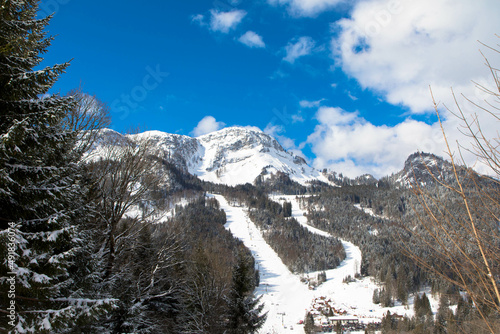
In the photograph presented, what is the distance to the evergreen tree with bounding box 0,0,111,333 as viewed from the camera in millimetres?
3164

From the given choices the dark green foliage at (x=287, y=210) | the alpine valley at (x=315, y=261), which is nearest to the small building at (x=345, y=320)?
the alpine valley at (x=315, y=261)

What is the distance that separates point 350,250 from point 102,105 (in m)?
136

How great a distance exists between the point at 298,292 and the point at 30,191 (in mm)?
95076

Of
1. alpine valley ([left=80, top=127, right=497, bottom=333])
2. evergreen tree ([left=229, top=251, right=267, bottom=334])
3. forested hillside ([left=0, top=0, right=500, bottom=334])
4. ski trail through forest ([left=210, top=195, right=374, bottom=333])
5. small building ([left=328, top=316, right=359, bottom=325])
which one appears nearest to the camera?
forested hillside ([left=0, top=0, right=500, bottom=334])

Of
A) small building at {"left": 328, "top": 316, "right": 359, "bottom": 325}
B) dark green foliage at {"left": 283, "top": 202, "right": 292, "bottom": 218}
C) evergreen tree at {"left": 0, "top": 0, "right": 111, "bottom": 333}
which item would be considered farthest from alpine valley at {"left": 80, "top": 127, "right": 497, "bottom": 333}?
evergreen tree at {"left": 0, "top": 0, "right": 111, "bottom": 333}

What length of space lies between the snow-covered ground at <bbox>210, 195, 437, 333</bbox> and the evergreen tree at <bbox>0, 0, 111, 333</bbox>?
186ft

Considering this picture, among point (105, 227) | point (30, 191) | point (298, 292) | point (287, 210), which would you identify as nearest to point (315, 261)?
point (298, 292)

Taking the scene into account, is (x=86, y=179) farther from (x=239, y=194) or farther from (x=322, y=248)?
Answer: (x=239, y=194)

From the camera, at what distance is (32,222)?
3.71 meters

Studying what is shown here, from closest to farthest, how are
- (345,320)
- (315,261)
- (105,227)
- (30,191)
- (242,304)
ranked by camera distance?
(30,191)
(105,227)
(242,304)
(345,320)
(315,261)

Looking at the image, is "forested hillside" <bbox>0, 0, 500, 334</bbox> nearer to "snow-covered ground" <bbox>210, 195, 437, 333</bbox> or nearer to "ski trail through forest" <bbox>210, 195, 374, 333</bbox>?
"snow-covered ground" <bbox>210, 195, 437, 333</bbox>

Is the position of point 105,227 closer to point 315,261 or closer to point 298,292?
point 298,292

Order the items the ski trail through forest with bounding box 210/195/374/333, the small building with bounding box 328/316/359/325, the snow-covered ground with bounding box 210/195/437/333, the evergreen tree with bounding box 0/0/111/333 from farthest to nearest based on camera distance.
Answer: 1. the snow-covered ground with bounding box 210/195/437/333
2. the ski trail through forest with bounding box 210/195/374/333
3. the small building with bounding box 328/316/359/325
4. the evergreen tree with bounding box 0/0/111/333

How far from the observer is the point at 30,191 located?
3.73 meters
